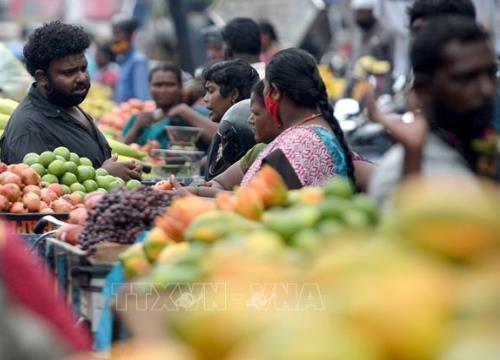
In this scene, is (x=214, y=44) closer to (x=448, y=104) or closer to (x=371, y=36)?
(x=371, y=36)

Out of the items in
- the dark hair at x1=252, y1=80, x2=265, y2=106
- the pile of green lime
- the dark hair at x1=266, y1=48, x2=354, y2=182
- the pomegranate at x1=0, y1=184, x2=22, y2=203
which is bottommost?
the pile of green lime

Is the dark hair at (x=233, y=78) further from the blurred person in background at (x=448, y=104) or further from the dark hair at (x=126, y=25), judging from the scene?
the dark hair at (x=126, y=25)

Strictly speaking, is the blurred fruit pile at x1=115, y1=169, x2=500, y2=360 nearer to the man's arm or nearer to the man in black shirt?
the man in black shirt

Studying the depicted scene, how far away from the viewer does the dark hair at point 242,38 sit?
988 centimetres

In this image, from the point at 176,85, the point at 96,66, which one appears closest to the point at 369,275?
the point at 176,85

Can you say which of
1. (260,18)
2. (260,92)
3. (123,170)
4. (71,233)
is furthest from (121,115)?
(71,233)

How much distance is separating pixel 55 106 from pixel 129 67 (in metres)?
5.93

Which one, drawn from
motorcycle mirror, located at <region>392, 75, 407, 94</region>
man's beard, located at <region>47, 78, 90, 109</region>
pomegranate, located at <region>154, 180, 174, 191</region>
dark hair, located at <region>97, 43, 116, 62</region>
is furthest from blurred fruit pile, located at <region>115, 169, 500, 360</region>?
dark hair, located at <region>97, 43, 116, 62</region>

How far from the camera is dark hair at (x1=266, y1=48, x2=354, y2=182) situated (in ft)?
20.2

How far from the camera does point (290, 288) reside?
113 inches

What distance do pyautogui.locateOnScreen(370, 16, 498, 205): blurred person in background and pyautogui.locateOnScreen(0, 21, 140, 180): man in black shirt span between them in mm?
4075

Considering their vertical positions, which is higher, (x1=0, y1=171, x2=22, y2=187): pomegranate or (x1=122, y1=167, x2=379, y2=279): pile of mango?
(x1=122, y1=167, x2=379, y2=279): pile of mango

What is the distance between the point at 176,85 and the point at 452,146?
6.97m

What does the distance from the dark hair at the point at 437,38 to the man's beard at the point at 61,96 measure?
444 cm
